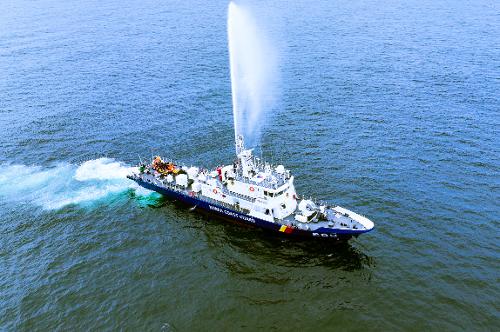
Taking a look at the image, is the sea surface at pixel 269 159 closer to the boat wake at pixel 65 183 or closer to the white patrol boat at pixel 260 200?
the boat wake at pixel 65 183

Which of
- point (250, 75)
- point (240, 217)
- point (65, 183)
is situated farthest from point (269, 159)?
point (250, 75)

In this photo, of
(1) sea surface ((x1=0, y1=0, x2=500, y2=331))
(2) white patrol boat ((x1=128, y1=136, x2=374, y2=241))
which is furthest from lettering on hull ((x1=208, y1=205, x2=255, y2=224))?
(1) sea surface ((x1=0, y1=0, x2=500, y2=331))

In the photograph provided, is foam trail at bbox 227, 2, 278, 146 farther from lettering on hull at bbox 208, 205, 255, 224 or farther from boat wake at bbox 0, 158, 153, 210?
boat wake at bbox 0, 158, 153, 210

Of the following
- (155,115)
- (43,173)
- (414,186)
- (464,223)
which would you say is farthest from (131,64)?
(464,223)

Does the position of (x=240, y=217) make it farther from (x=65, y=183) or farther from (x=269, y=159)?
(x=65, y=183)

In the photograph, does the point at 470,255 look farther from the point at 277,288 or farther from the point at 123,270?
the point at 123,270

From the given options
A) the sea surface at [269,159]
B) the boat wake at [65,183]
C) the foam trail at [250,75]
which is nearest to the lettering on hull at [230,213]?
the sea surface at [269,159]
